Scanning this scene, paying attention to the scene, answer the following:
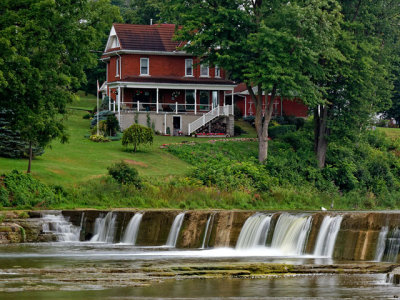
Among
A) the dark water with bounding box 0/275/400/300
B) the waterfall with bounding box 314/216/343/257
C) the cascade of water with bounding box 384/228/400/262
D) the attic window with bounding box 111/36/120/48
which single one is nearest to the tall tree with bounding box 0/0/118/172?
the waterfall with bounding box 314/216/343/257

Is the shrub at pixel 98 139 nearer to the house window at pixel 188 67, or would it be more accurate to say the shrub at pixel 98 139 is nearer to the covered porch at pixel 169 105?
the covered porch at pixel 169 105

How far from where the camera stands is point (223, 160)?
5628 cm

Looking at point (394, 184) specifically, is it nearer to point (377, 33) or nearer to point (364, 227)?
point (377, 33)

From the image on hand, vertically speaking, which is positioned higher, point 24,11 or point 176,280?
point 24,11

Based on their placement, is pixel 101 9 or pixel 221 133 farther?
pixel 221 133

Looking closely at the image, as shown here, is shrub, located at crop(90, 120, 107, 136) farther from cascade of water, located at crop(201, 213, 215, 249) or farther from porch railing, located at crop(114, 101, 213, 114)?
cascade of water, located at crop(201, 213, 215, 249)

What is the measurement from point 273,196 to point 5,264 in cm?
2452

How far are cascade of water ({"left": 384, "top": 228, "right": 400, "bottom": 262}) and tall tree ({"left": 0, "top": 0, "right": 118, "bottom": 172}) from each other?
60.2ft

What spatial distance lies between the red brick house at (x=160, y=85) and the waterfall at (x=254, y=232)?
3326 centimetres

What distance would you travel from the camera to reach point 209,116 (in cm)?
7088

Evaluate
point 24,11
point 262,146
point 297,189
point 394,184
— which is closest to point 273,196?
point 297,189

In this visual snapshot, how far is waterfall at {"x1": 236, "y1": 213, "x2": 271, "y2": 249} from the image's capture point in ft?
117

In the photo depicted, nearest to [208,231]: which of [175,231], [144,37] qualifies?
[175,231]

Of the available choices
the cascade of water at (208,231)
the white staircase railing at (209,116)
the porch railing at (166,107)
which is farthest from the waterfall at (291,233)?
the porch railing at (166,107)
